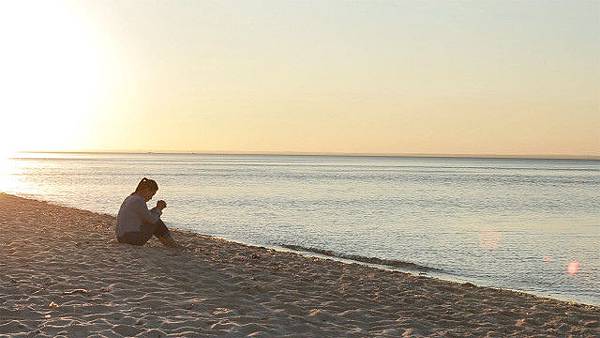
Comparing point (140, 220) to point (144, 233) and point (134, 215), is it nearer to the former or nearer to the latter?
point (134, 215)

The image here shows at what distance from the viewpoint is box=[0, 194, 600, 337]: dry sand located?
32.1 ft

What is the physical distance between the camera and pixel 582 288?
18281mm

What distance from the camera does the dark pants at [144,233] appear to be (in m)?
17.1

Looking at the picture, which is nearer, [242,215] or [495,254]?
[495,254]

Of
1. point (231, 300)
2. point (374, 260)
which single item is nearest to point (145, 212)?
point (231, 300)

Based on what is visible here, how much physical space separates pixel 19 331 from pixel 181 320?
7.75 feet

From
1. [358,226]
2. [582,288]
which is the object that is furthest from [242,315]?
[358,226]

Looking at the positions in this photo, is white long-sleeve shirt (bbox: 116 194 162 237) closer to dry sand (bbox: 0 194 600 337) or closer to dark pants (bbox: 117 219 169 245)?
dark pants (bbox: 117 219 169 245)

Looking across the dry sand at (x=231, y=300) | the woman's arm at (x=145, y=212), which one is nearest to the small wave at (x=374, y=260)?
the dry sand at (x=231, y=300)

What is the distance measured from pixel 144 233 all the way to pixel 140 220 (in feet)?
1.28

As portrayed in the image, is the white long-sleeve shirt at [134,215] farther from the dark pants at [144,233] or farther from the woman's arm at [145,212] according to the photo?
the dark pants at [144,233]

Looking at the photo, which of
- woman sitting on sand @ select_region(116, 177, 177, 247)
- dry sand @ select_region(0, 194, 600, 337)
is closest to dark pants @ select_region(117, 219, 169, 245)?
woman sitting on sand @ select_region(116, 177, 177, 247)

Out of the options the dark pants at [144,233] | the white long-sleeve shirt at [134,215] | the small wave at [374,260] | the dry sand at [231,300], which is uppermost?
the white long-sleeve shirt at [134,215]

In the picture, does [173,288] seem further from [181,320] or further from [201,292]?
[181,320]
